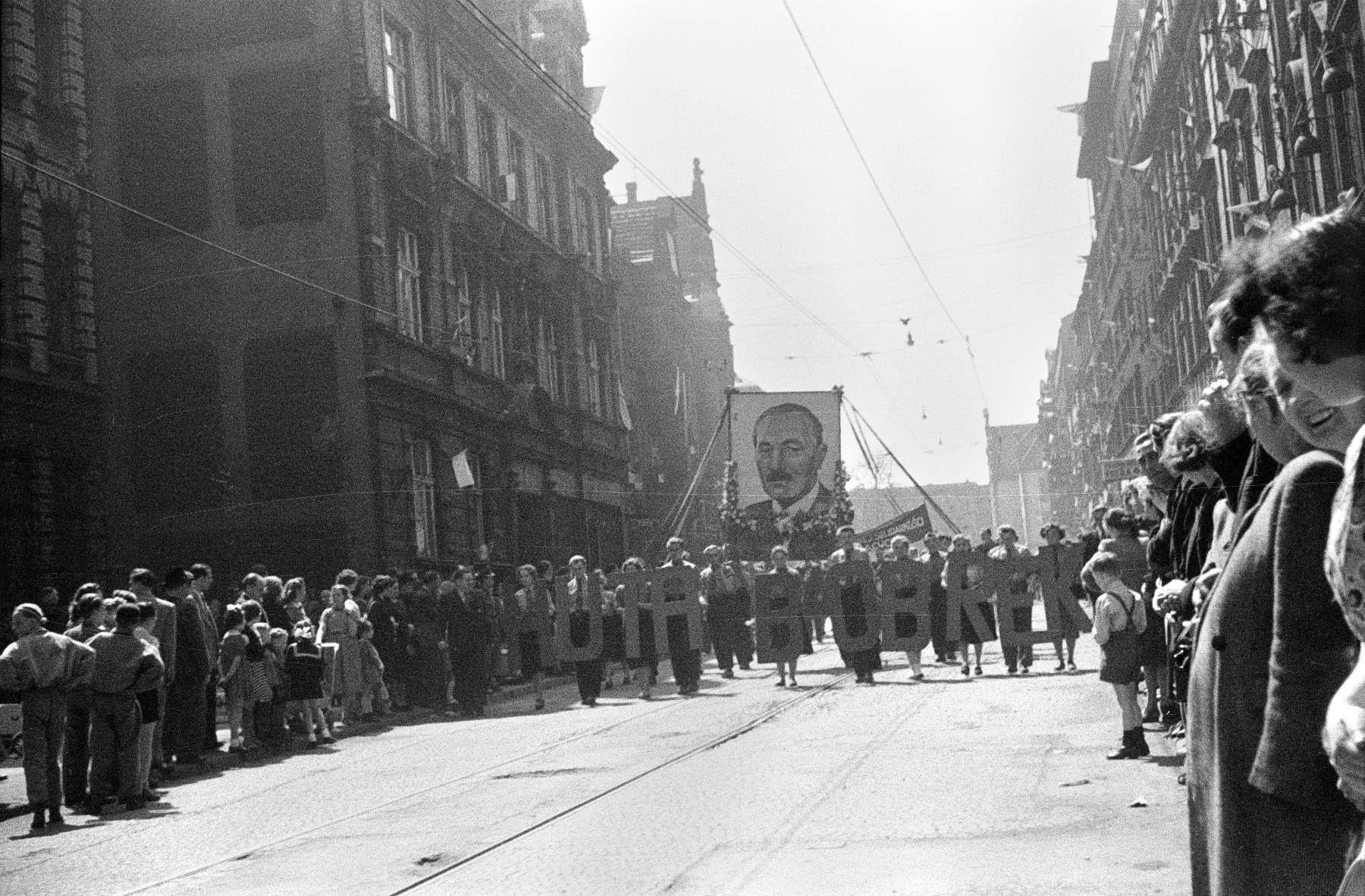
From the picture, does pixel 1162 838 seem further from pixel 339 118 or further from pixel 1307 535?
pixel 339 118

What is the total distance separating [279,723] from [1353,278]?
13831 millimetres

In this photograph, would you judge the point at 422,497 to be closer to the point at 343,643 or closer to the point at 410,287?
the point at 410,287

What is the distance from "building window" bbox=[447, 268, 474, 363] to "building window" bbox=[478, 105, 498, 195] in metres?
2.74

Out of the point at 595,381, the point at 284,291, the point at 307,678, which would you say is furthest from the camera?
the point at 595,381

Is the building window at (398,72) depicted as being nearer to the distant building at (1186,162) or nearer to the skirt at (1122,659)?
the distant building at (1186,162)

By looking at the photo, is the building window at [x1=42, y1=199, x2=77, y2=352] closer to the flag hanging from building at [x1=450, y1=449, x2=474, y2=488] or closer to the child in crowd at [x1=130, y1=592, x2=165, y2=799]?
the flag hanging from building at [x1=450, y1=449, x2=474, y2=488]

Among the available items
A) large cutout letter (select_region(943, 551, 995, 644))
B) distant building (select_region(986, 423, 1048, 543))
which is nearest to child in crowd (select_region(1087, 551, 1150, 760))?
large cutout letter (select_region(943, 551, 995, 644))

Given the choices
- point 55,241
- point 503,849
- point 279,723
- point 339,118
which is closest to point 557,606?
point 279,723

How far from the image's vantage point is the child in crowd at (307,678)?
15516 mm

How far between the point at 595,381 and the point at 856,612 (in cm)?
2245

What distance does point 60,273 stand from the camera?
73.4 feet

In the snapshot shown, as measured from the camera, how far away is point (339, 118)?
26.8 metres

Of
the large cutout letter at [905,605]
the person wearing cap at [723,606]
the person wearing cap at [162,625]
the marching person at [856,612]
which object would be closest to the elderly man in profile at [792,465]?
the person wearing cap at [723,606]

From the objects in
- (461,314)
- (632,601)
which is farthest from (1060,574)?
(461,314)
